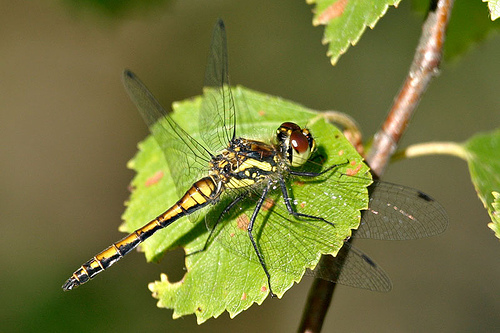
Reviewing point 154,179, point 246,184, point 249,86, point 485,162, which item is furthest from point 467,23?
point 249,86

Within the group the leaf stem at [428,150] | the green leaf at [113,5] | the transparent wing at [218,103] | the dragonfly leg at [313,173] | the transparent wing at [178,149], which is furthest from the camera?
the green leaf at [113,5]

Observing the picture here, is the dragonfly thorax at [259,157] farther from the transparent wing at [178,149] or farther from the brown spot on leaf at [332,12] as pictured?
the brown spot on leaf at [332,12]

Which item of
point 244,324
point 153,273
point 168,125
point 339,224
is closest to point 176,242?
point 168,125

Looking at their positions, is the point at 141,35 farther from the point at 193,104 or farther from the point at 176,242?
the point at 176,242

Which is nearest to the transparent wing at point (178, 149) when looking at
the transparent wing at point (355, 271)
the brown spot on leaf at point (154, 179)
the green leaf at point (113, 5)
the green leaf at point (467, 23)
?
the brown spot on leaf at point (154, 179)

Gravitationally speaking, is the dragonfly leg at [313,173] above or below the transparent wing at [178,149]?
below

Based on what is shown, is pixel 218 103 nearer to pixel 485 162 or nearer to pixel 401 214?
pixel 401 214

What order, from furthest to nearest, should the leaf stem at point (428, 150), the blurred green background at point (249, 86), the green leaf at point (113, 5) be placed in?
the blurred green background at point (249, 86), the green leaf at point (113, 5), the leaf stem at point (428, 150)

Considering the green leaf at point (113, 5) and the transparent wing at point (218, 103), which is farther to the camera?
the green leaf at point (113, 5)
